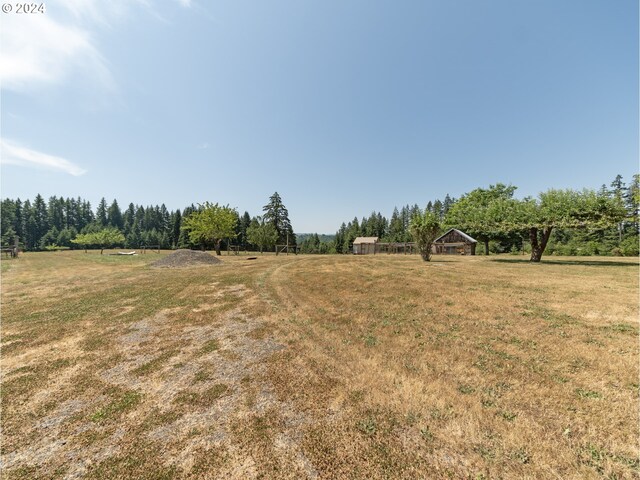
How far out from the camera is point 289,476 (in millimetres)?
3477

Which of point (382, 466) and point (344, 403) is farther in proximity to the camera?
point (344, 403)

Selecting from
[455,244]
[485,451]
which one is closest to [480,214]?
[455,244]

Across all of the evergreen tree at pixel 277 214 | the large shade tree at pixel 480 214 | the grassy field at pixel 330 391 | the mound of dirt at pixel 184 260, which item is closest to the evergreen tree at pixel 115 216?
the evergreen tree at pixel 277 214

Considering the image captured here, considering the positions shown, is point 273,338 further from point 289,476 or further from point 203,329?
point 289,476

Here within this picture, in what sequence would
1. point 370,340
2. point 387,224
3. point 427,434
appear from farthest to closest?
1. point 387,224
2. point 370,340
3. point 427,434

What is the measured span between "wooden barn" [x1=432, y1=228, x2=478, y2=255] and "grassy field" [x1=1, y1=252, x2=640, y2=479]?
4135 centimetres

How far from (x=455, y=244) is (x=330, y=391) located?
52.7 m

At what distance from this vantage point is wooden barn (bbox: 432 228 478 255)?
49.7m

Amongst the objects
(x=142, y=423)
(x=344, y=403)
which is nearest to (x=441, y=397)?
(x=344, y=403)

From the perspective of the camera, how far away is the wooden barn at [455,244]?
4966 centimetres

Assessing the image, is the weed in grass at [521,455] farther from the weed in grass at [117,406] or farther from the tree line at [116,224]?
the tree line at [116,224]

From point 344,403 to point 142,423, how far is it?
153 inches

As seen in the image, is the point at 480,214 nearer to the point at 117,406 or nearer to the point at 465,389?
the point at 465,389

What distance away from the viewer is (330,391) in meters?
5.42
